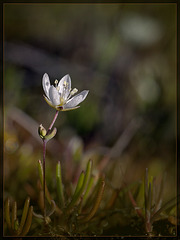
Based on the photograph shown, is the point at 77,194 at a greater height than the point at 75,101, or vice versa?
the point at 75,101

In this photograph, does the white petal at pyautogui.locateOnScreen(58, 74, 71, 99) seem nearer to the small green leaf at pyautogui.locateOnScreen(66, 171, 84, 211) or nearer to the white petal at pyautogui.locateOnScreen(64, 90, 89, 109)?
the white petal at pyautogui.locateOnScreen(64, 90, 89, 109)

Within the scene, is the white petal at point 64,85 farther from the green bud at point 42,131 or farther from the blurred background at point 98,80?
the blurred background at point 98,80

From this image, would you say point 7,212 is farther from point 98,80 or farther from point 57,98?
point 98,80

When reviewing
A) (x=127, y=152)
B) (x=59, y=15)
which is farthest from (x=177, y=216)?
(x=59, y=15)

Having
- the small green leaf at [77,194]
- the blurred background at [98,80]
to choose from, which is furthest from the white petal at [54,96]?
the blurred background at [98,80]

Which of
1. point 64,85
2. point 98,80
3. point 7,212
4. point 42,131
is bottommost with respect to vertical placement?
point 7,212

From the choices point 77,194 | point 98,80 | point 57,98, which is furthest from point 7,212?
point 98,80
